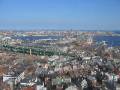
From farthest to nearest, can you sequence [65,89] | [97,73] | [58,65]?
[58,65] < [97,73] < [65,89]

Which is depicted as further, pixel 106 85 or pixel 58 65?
pixel 58 65

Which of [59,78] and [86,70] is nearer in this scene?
[59,78]

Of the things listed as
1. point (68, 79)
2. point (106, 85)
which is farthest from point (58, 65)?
point (106, 85)

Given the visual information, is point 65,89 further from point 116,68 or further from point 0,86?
point 116,68

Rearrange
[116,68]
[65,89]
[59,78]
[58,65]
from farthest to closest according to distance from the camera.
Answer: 1. [58,65]
2. [116,68]
3. [59,78]
4. [65,89]

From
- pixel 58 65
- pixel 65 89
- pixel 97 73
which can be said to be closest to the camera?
pixel 65 89

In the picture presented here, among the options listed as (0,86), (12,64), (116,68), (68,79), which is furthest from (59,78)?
(12,64)

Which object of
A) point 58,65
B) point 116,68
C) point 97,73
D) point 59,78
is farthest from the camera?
point 58,65

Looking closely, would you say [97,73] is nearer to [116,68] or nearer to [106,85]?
[116,68]
